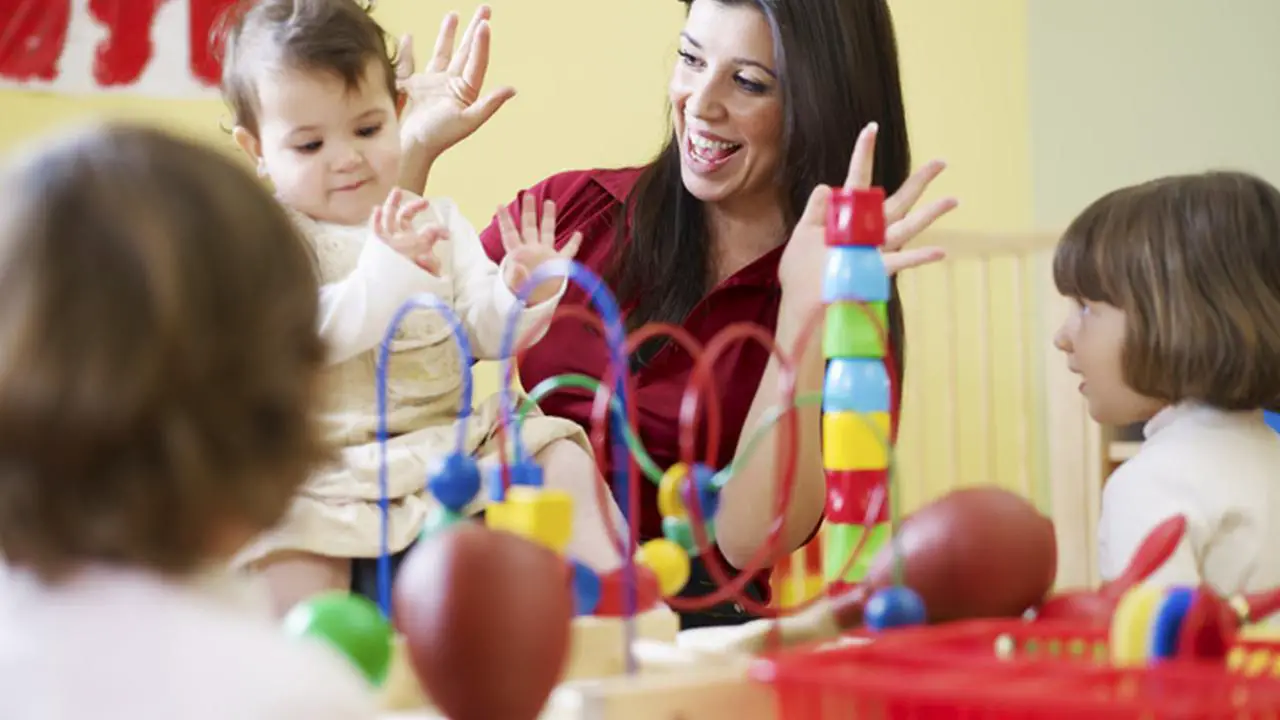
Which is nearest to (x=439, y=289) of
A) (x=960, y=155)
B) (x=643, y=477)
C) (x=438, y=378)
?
(x=438, y=378)

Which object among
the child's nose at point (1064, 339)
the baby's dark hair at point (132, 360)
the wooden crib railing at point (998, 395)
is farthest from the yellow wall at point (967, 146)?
the baby's dark hair at point (132, 360)

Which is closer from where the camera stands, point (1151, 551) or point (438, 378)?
point (1151, 551)

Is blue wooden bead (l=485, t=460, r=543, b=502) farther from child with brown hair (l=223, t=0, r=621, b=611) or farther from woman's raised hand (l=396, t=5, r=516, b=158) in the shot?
woman's raised hand (l=396, t=5, r=516, b=158)

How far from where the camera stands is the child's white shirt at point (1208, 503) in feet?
4.05

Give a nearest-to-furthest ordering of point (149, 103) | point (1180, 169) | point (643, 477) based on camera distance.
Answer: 1. point (643, 477)
2. point (149, 103)
3. point (1180, 169)

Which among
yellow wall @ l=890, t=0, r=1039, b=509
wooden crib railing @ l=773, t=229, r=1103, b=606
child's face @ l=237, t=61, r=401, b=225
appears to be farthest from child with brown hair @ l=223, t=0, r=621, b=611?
yellow wall @ l=890, t=0, r=1039, b=509

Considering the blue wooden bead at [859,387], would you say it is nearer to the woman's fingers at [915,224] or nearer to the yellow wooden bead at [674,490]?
the yellow wooden bead at [674,490]

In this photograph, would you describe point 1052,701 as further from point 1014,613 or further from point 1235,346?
point 1235,346

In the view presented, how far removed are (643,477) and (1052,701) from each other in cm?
92

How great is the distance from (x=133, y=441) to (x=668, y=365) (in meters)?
1.05

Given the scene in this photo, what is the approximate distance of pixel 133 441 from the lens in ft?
1.86

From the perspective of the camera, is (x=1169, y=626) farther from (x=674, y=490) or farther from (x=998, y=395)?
(x=998, y=395)

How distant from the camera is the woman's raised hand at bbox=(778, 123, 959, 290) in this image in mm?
1222

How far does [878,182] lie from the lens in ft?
5.21
